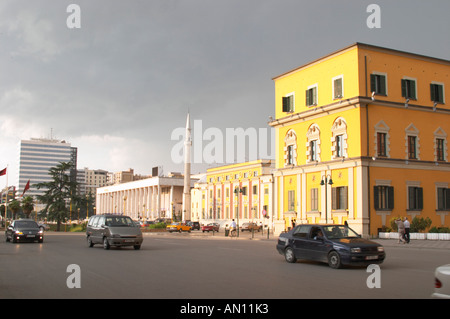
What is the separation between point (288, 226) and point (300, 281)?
116 feet

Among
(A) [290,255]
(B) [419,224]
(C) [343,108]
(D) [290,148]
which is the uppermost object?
(C) [343,108]

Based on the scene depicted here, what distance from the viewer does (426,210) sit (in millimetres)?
42531

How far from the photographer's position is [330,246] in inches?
664

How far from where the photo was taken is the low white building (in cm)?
13488

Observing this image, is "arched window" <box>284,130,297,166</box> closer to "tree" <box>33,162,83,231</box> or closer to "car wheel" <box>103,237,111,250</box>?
"car wheel" <box>103,237,111,250</box>

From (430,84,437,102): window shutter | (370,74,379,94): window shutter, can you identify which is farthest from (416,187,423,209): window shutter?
(370,74,379,94): window shutter

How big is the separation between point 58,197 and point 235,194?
3083 cm

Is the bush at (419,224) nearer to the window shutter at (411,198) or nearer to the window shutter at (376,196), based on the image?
the window shutter at (376,196)

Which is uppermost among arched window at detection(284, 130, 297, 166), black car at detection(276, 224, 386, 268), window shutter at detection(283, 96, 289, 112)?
window shutter at detection(283, 96, 289, 112)

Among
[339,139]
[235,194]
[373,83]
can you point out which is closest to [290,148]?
[339,139]

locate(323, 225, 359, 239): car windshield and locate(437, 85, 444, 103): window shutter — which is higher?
locate(437, 85, 444, 103): window shutter

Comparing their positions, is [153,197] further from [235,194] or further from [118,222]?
[118,222]

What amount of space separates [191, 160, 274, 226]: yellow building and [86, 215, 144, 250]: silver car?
4558 centimetres

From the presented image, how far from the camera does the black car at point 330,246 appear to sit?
637 inches
